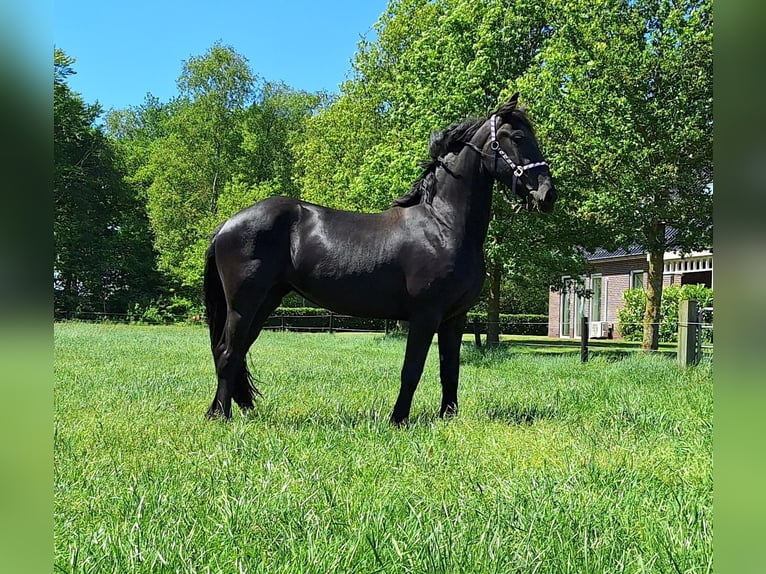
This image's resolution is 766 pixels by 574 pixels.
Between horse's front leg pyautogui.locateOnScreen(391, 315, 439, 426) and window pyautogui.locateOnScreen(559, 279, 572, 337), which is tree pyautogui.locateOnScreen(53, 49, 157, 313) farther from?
horse's front leg pyautogui.locateOnScreen(391, 315, 439, 426)

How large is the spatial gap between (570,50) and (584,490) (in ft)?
46.6

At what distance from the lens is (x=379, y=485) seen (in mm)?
3311

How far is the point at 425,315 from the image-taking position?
5121 mm

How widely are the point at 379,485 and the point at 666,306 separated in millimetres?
21515

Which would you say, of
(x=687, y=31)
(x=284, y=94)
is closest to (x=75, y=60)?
(x=284, y=94)

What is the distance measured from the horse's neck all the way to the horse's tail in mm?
2182

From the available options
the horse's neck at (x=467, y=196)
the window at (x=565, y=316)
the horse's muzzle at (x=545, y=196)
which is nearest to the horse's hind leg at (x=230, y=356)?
the horse's neck at (x=467, y=196)

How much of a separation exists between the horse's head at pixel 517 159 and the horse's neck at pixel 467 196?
14 centimetres

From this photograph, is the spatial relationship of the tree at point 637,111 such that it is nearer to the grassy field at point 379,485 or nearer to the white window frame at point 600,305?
the grassy field at point 379,485

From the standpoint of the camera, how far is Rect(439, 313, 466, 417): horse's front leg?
571 cm

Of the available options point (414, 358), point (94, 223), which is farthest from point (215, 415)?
point (94, 223)

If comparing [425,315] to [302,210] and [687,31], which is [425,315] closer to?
[302,210]

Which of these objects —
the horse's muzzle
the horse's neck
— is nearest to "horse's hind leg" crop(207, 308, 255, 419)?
the horse's neck
